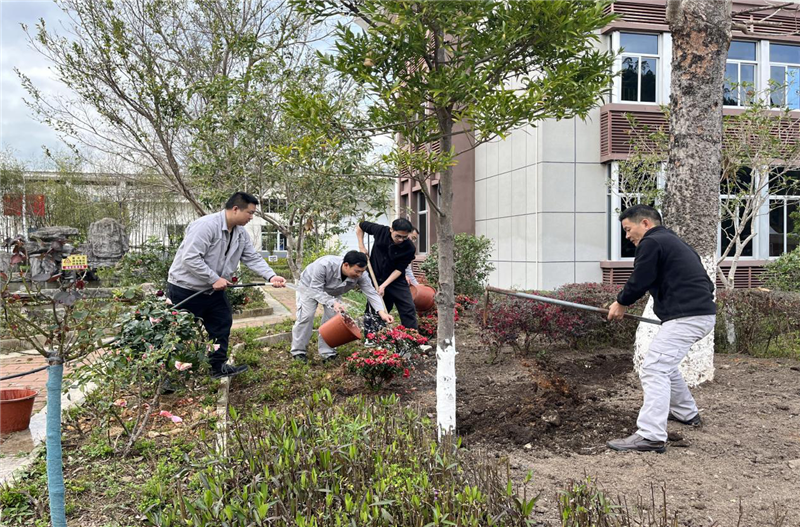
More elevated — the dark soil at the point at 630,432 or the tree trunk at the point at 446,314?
the tree trunk at the point at 446,314

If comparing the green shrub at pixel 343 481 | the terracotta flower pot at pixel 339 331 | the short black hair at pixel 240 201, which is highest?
the short black hair at pixel 240 201

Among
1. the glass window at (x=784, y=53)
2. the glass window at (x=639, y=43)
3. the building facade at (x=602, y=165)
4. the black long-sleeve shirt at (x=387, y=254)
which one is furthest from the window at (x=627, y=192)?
the black long-sleeve shirt at (x=387, y=254)

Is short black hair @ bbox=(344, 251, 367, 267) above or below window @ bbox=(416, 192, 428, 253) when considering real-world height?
below

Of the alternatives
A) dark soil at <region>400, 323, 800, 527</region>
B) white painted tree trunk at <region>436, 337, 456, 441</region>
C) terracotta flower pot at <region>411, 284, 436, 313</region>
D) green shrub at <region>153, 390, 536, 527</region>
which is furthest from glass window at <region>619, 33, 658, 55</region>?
green shrub at <region>153, 390, 536, 527</region>

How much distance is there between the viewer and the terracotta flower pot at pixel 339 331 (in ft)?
18.6

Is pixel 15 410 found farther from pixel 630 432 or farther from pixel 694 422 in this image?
pixel 694 422

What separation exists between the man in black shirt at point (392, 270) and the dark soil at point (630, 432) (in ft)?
2.41

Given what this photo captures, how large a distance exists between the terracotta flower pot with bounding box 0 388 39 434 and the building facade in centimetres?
892

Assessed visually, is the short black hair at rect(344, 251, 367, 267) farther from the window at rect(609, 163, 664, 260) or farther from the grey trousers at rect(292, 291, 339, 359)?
the window at rect(609, 163, 664, 260)

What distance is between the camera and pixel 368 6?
328cm

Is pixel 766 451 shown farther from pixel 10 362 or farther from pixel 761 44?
pixel 761 44

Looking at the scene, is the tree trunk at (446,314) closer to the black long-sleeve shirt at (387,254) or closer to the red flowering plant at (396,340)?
the red flowering plant at (396,340)

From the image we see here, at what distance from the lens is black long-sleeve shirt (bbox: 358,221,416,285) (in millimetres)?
6469

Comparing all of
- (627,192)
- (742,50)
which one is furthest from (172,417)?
(742,50)
